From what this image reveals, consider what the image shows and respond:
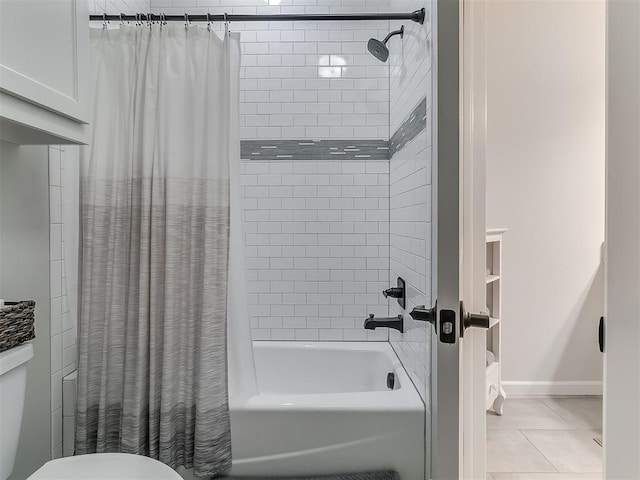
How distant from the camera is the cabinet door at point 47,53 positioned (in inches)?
39.2

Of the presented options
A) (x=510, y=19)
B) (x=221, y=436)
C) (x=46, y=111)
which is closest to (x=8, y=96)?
(x=46, y=111)

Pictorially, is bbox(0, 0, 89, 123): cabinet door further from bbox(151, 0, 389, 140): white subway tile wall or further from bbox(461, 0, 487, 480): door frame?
bbox(151, 0, 389, 140): white subway tile wall

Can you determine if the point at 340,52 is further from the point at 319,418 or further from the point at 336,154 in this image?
the point at 319,418

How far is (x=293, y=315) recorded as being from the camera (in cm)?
254

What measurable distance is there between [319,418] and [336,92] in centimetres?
180

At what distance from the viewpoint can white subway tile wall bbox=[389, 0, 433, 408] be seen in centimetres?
156

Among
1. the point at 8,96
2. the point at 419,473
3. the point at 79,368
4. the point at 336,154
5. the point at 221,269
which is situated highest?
the point at 336,154

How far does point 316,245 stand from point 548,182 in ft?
5.78

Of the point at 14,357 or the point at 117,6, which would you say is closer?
the point at 14,357

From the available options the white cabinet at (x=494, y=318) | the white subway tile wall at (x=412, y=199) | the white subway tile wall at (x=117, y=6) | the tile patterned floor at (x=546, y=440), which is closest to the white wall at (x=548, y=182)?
the tile patterned floor at (x=546, y=440)

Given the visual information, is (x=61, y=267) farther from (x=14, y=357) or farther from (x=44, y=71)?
(x=44, y=71)

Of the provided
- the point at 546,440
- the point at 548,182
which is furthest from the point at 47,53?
the point at 548,182

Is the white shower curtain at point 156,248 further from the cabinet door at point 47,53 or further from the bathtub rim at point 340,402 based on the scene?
the cabinet door at point 47,53

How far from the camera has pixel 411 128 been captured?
185cm
